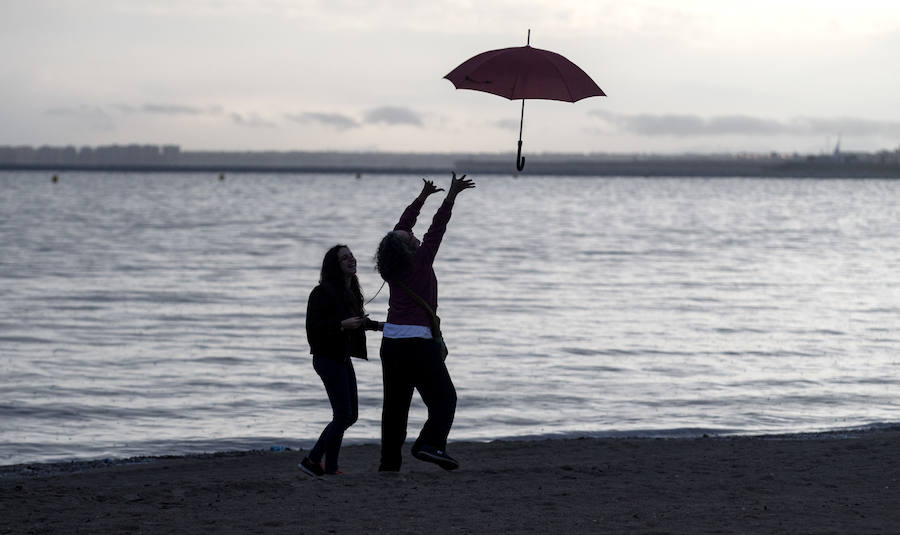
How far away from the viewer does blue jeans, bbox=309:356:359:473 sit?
870 centimetres

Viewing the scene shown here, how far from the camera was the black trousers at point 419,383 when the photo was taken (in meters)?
8.34

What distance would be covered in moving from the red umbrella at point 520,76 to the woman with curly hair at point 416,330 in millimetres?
913

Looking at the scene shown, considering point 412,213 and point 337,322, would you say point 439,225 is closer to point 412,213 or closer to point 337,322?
point 412,213

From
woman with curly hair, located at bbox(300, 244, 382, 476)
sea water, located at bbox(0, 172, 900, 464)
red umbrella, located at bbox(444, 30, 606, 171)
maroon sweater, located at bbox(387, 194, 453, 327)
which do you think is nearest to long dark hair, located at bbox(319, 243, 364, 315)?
woman with curly hair, located at bbox(300, 244, 382, 476)

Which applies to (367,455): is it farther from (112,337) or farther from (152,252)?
(152,252)

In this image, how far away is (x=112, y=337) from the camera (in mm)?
20109

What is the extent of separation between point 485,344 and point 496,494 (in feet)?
37.1

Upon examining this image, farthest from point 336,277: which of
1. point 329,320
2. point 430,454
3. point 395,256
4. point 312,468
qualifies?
point 312,468

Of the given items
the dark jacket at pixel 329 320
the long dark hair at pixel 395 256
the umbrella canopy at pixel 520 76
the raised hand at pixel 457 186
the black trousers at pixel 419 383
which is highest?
the umbrella canopy at pixel 520 76

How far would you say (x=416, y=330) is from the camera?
27.1 feet

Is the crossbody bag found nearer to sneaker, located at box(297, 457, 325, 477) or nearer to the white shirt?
the white shirt

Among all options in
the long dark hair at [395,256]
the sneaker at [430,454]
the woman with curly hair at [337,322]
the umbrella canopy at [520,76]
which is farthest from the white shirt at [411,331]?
the umbrella canopy at [520,76]

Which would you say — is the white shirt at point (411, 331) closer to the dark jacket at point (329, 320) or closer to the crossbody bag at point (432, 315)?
the crossbody bag at point (432, 315)

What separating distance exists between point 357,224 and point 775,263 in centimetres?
3274
